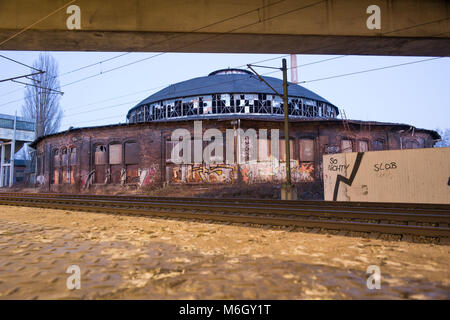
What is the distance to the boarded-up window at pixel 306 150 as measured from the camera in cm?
2322

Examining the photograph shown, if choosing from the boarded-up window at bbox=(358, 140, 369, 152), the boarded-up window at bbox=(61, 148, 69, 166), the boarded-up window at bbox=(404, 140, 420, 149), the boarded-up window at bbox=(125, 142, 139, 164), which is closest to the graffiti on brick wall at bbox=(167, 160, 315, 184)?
the boarded-up window at bbox=(125, 142, 139, 164)

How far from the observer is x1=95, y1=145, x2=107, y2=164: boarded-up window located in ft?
83.0

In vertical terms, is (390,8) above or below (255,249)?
above

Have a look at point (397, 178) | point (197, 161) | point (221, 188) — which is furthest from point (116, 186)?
point (397, 178)

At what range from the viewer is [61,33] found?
8.42m

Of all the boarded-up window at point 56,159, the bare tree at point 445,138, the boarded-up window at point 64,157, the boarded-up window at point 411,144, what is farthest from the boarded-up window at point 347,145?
the bare tree at point 445,138

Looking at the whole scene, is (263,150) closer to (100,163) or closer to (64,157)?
(100,163)

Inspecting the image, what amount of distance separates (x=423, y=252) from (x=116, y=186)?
23.5 m

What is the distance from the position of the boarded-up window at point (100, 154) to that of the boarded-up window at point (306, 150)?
17440 mm

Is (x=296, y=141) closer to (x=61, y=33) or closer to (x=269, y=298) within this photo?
(x=61, y=33)
